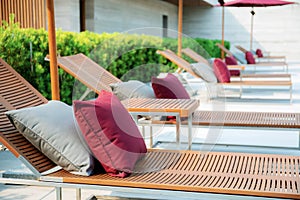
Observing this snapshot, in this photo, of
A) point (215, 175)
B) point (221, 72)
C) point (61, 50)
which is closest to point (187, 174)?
point (215, 175)

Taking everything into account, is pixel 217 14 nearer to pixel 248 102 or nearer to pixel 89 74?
pixel 248 102

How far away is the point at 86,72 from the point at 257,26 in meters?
21.1

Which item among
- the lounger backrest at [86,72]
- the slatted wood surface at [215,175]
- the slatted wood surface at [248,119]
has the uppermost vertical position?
the lounger backrest at [86,72]

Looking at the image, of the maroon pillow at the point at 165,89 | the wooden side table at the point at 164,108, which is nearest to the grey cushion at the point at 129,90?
the maroon pillow at the point at 165,89

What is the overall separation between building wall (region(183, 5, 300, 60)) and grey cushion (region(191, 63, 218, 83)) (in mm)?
17491

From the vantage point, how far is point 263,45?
2475cm

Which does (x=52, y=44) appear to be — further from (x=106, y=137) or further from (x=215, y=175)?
(x=215, y=175)

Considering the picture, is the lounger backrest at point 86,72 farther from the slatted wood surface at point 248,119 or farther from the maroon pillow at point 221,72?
the maroon pillow at point 221,72

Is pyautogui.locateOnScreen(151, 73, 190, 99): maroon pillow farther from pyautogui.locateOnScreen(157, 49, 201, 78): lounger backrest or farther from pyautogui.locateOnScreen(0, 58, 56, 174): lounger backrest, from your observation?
pyautogui.locateOnScreen(157, 49, 201, 78): lounger backrest

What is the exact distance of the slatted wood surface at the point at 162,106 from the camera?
11.6 ft

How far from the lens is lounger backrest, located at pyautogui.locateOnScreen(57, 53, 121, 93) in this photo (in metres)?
4.54

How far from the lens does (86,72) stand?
4.73m

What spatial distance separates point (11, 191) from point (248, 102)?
207 inches

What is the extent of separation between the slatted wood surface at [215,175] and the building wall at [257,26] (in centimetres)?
2255
